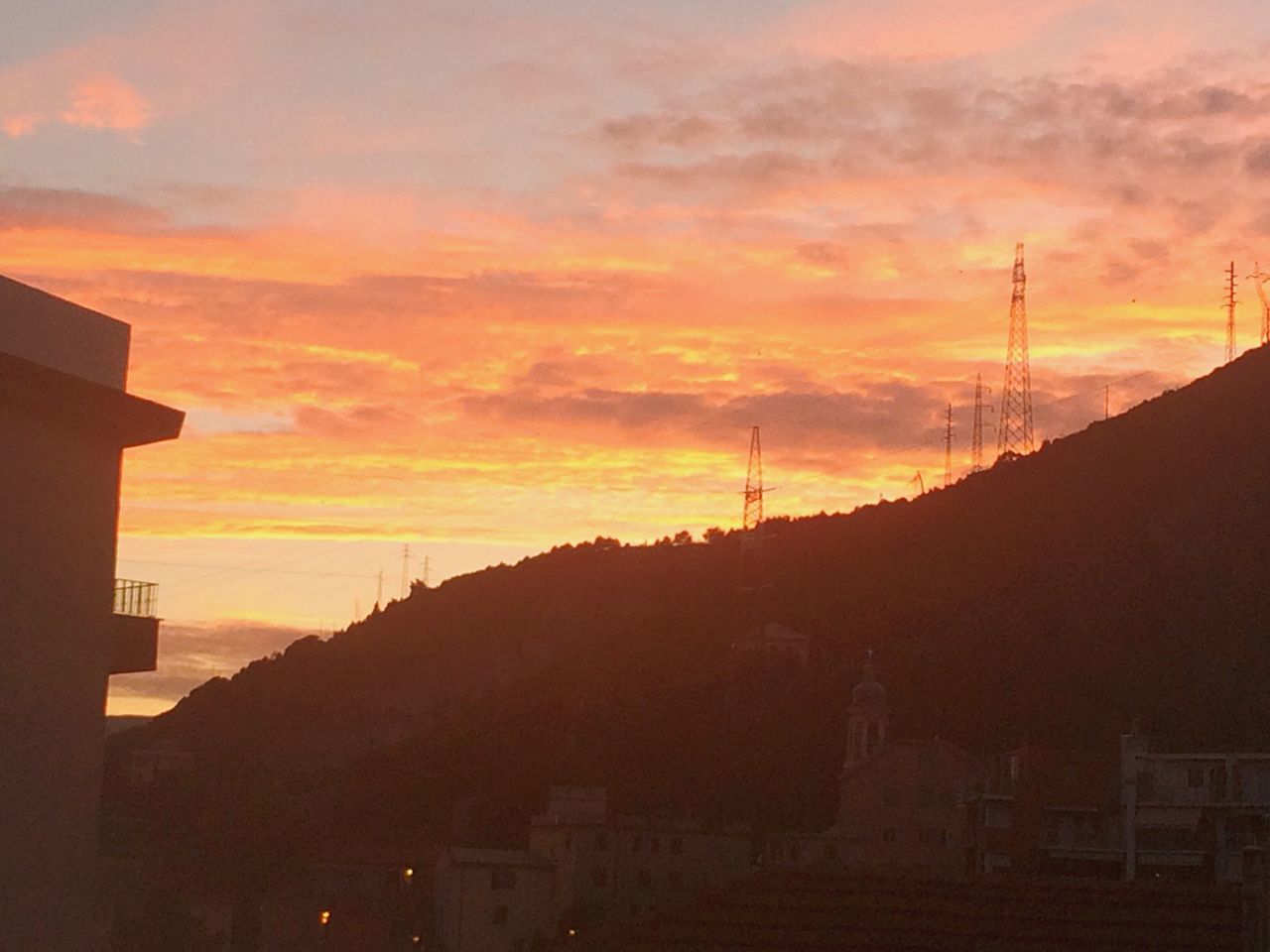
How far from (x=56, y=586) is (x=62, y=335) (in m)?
2.15

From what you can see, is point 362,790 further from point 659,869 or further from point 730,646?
point 659,869

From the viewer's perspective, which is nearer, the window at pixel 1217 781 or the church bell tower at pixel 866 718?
the window at pixel 1217 781

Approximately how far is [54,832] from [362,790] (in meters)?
79.5

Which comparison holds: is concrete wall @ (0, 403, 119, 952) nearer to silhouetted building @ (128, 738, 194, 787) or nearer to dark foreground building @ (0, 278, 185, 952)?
dark foreground building @ (0, 278, 185, 952)

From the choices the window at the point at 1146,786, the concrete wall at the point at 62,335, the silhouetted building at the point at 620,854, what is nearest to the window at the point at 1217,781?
the window at the point at 1146,786

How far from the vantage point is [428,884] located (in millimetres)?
69375

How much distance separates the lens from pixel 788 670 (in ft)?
Answer: 304

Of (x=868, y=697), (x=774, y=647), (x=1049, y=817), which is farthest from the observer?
(x=774, y=647)

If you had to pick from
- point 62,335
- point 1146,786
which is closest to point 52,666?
point 62,335

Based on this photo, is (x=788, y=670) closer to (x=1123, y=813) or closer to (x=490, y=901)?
(x=490, y=901)

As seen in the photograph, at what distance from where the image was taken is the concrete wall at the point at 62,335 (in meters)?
15.5

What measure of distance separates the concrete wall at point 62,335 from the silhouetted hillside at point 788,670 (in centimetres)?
5994

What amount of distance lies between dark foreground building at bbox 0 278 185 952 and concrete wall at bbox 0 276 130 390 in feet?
0.04

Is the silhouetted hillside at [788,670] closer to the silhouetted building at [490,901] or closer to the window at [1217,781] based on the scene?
the silhouetted building at [490,901]
